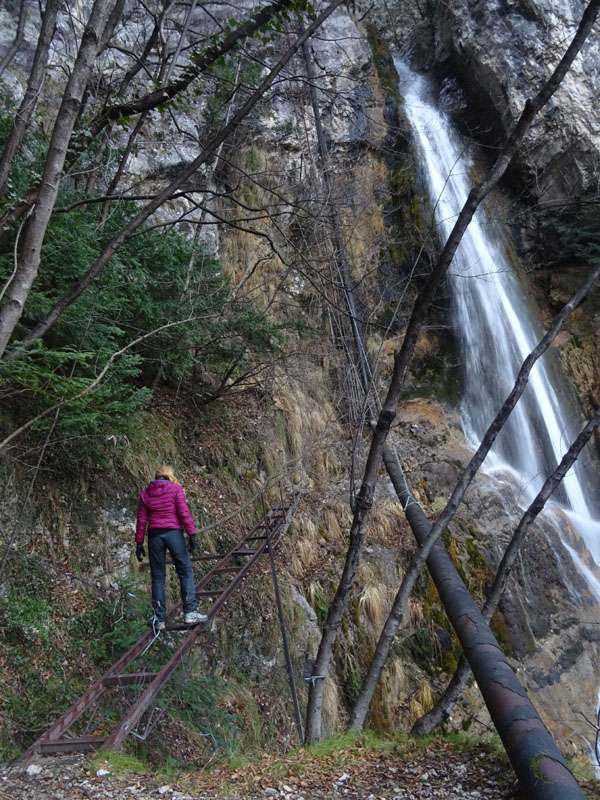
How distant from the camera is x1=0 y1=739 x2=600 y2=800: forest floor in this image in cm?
314

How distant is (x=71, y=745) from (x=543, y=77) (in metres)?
18.4

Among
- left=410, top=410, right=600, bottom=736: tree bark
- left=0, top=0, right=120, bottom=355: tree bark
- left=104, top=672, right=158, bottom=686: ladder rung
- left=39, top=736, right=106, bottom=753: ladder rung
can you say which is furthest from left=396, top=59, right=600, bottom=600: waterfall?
left=0, top=0, right=120, bottom=355: tree bark

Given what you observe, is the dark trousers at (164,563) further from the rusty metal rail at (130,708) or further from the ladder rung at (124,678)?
the ladder rung at (124,678)

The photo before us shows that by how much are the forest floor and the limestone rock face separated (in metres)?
15.0

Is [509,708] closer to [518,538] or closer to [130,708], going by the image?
[518,538]

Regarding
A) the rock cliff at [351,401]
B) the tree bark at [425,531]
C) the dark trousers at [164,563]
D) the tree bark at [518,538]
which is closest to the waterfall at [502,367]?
the rock cliff at [351,401]

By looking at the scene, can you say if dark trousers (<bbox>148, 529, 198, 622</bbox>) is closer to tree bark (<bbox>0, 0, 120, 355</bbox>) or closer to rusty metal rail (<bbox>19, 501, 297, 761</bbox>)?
rusty metal rail (<bbox>19, 501, 297, 761</bbox>)

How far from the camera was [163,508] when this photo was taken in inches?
201

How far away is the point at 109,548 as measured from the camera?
19.8ft

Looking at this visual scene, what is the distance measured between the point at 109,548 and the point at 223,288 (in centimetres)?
365

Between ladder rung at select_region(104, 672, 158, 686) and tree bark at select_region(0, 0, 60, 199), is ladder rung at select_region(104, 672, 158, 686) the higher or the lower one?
the lower one

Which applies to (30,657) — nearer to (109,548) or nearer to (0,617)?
(0,617)

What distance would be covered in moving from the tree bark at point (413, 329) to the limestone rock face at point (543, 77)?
13.1 meters

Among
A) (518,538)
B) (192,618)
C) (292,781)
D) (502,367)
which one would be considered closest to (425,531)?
(518,538)
